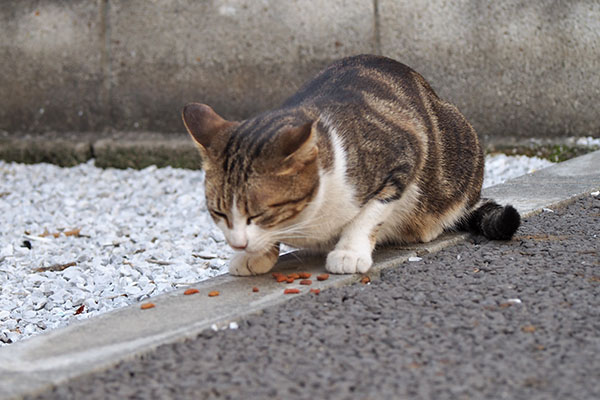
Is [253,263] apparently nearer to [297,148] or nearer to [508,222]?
[297,148]

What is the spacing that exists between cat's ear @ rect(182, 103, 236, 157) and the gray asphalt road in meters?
0.61

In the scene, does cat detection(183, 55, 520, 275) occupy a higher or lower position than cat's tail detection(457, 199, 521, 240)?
higher

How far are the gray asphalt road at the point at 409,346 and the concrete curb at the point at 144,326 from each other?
0.15ft

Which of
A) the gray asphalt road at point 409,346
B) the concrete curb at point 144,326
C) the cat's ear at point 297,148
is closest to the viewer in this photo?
the gray asphalt road at point 409,346

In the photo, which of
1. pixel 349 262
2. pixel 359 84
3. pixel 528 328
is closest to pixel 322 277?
pixel 349 262

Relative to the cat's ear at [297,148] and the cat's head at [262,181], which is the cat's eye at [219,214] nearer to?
the cat's head at [262,181]

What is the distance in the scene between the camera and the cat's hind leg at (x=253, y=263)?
2.74 metres

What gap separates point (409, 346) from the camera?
202 centimetres

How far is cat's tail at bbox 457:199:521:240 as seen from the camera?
9.70ft

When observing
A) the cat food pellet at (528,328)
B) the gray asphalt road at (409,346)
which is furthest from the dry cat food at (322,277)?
the cat food pellet at (528,328)

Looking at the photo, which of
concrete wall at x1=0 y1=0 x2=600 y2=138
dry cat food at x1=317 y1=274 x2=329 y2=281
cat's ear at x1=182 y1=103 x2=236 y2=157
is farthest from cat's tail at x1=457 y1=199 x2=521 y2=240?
concrete wall at x1=0 y1=0 x2=600 y2=138

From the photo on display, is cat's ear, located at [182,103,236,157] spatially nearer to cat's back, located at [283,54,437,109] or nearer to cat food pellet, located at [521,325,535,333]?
cat's back, located at [283,54,437,109]

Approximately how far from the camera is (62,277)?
3475 mm

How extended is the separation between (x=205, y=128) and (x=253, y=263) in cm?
52
